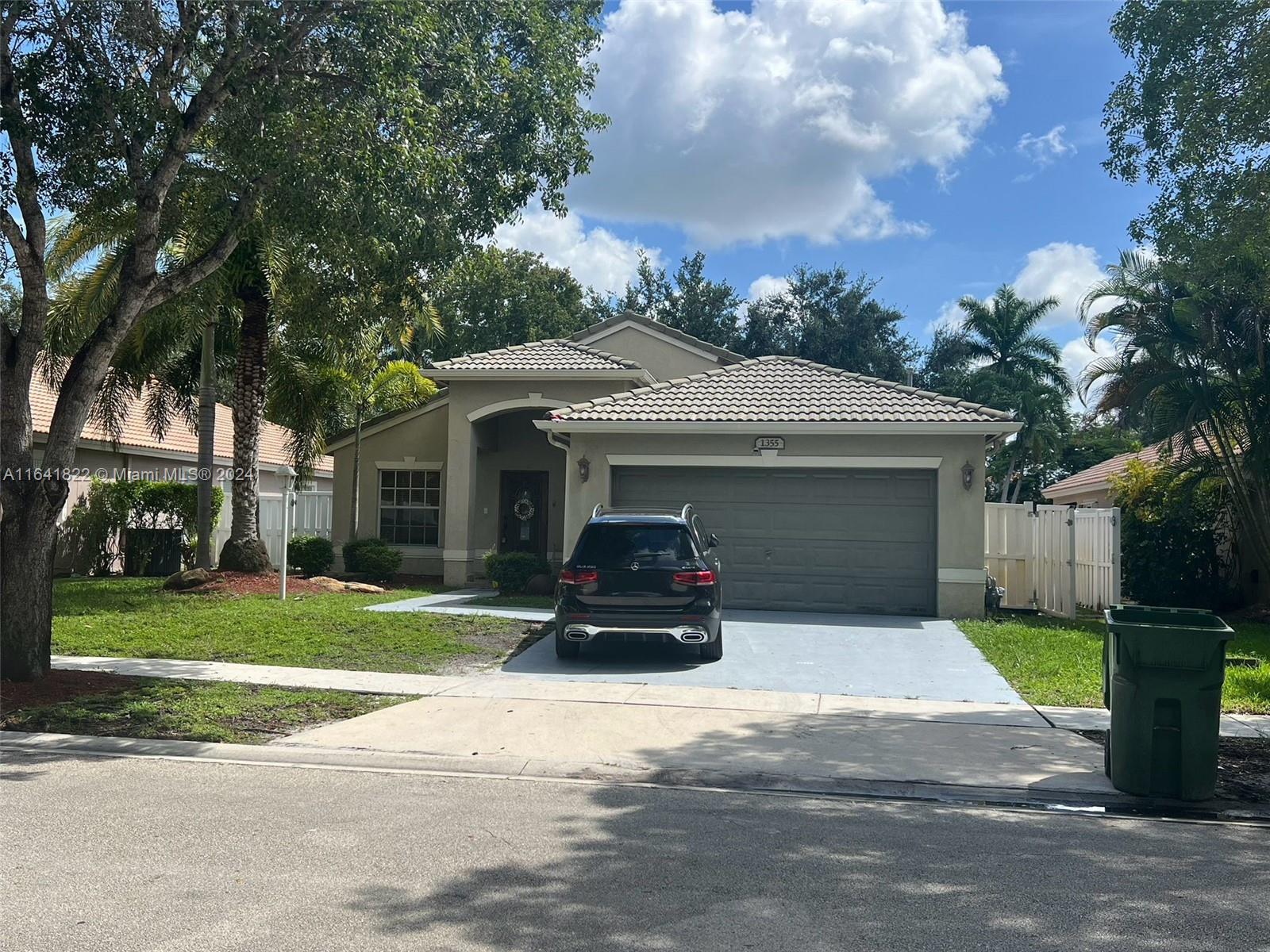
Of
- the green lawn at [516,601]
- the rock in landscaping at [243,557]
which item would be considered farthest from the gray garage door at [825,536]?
the rock in landscaping at [243,557]

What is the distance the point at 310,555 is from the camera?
2052 centimetres

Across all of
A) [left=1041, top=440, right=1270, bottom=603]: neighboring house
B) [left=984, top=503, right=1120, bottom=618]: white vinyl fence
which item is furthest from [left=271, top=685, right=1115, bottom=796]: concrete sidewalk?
[left=1041, top=440, right=1270, bottom=603]: neighboring house

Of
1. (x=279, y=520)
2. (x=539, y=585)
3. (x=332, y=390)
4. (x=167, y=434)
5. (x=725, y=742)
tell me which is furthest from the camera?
(x=167, y=434)

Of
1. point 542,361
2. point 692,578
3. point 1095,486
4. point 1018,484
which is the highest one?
point 542,361

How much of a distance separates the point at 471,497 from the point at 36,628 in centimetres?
1115

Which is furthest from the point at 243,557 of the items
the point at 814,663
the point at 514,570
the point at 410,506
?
the point at 814,663

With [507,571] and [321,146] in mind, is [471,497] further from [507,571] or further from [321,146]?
[321,146]

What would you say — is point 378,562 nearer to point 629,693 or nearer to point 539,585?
point 539,585

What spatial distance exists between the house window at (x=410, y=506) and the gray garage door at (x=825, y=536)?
778 centimetres

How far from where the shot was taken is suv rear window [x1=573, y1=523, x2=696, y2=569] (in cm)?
1171

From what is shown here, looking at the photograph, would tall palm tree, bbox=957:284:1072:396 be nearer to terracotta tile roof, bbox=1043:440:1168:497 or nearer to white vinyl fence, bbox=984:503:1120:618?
terracotta tile roof, bbox=1043:440:1168:497

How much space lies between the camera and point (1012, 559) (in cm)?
1830

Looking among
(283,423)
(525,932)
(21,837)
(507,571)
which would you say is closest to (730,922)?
(525,932)

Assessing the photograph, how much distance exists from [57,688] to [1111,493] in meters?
21.6
